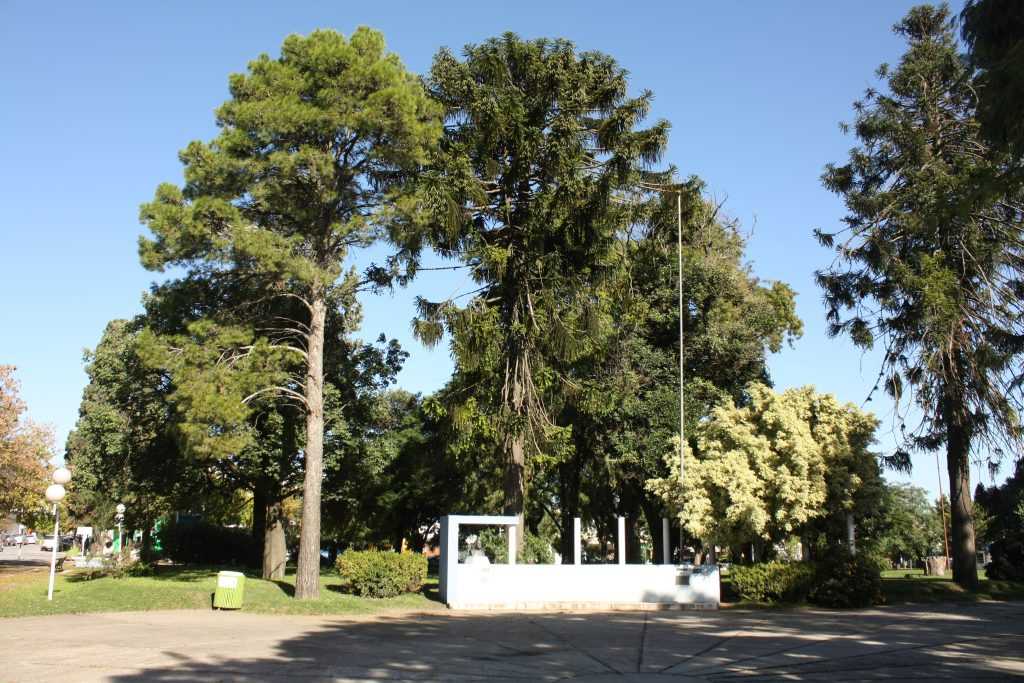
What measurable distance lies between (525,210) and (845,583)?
1352 cm

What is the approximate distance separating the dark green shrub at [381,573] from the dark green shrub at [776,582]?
906 centimetres

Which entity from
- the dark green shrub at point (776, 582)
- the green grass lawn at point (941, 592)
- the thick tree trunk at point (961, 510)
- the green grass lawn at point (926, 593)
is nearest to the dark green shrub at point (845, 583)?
the dark green shrub at point (776, 582)

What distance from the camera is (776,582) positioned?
75.1 ft

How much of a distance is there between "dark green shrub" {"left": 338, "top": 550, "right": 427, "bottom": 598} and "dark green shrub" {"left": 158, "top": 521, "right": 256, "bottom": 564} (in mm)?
13638

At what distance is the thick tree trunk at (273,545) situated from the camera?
29.2 m

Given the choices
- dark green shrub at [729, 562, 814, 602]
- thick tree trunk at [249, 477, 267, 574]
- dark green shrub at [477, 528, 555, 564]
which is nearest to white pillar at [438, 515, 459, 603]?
dark green shrub at [477, 528, 555, 564]

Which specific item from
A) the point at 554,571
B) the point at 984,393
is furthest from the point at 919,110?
the point at 554,571

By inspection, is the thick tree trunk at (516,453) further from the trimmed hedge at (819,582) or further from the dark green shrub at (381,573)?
the trimmed hedge at (819,582)

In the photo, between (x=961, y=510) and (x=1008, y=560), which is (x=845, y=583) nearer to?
(x=961, y=510)

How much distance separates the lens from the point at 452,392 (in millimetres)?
24609

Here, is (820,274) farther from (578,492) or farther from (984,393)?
(578,492)

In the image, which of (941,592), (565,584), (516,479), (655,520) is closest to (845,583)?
(941,592)

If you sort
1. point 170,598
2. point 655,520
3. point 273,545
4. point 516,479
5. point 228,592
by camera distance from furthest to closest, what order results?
point 655,520
point 273,545
point 516,479
point 170,598
point 228,592

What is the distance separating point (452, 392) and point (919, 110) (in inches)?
689
